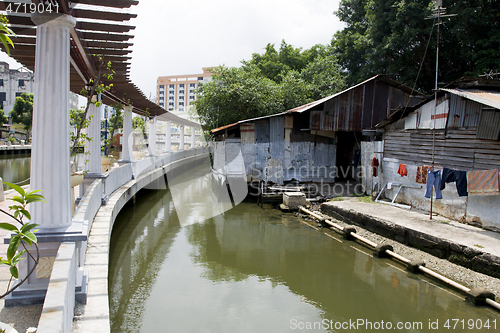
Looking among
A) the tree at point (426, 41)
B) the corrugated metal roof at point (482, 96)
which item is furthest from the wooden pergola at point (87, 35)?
the tree at point (426, 41)

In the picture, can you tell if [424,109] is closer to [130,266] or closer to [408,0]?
[130,266]

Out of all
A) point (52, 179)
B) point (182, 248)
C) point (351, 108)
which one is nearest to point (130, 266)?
point (182, 248)

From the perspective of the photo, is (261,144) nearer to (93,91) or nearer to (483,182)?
(483,182)

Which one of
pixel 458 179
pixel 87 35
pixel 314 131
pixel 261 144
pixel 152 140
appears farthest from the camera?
pixel 152 140

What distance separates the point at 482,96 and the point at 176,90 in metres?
81.4

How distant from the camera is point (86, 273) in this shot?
159 inches

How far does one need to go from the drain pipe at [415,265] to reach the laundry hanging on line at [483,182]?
7.77 ft

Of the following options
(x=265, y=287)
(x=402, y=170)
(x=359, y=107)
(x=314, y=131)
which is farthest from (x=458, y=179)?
(x=314, y=131)

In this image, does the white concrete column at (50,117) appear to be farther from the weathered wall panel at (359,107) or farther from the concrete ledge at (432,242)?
the weathered wall panel at (359,107)

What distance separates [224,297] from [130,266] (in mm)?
2425

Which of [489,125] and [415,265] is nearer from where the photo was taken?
[415,265]

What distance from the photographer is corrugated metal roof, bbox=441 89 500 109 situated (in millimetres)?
7368

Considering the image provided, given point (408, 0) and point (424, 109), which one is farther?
point (408, 0)

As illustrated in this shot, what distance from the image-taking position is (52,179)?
11.9 ft
